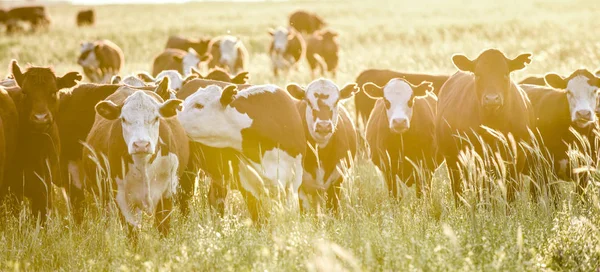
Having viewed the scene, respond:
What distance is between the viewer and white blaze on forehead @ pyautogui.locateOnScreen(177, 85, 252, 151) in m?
7.32

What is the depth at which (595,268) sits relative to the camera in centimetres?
526

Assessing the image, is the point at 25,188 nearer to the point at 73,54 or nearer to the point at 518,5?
the point at 73,54

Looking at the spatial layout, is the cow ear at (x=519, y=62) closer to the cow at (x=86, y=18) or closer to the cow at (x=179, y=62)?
the cow at (x=179, y=62)

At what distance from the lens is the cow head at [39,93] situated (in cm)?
736

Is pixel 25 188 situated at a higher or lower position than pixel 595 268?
lower

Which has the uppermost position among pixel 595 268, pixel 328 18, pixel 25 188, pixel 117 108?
pixel 117 108

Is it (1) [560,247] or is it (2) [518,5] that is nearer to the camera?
(1) [560,247]

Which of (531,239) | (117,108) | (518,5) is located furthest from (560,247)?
(518,5)

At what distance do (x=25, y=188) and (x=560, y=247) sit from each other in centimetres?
494

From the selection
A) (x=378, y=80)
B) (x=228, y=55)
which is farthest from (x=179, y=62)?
(x=378, y=80)

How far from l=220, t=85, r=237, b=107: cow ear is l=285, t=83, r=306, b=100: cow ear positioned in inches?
36.0

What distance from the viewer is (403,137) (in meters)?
8.91

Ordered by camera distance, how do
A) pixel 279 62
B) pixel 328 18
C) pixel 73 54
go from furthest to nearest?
pixel 328 18
pixel 73 54
pixel 279 62

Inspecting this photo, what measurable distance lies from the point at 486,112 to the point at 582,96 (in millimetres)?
1021
